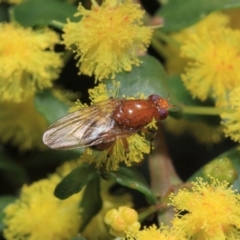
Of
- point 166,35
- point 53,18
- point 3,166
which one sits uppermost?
point 53,18

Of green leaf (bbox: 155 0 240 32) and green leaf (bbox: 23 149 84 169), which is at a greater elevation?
green leaf (bbox: 155 0 240 32)

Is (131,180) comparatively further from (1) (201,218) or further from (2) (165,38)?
(2) (165,38)

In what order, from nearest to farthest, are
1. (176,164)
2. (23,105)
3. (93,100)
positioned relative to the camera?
(93,100), (23,105), (176,164)

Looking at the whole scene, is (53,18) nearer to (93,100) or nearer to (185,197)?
(93,100)

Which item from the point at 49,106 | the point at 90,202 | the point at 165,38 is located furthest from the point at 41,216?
the point at 165,38

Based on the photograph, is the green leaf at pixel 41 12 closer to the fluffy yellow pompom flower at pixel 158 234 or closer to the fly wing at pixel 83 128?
the fly wing at pixel 83 128

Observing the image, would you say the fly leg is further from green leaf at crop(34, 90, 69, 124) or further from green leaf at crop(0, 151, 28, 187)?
green leaf at crop(0, 151, 28, 187)

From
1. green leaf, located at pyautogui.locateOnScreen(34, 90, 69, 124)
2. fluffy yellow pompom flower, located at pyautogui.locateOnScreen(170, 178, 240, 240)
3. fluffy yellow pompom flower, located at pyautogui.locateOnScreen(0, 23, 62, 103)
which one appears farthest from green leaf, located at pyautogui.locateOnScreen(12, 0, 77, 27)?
fluffy yellow pompom flower, located at pyautogui.locateOnScreen(170, 178, 240, 240)

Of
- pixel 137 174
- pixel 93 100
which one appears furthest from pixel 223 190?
pixel 93 100

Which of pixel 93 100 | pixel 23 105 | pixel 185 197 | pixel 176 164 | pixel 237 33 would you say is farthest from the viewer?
→ pixel 176 164
